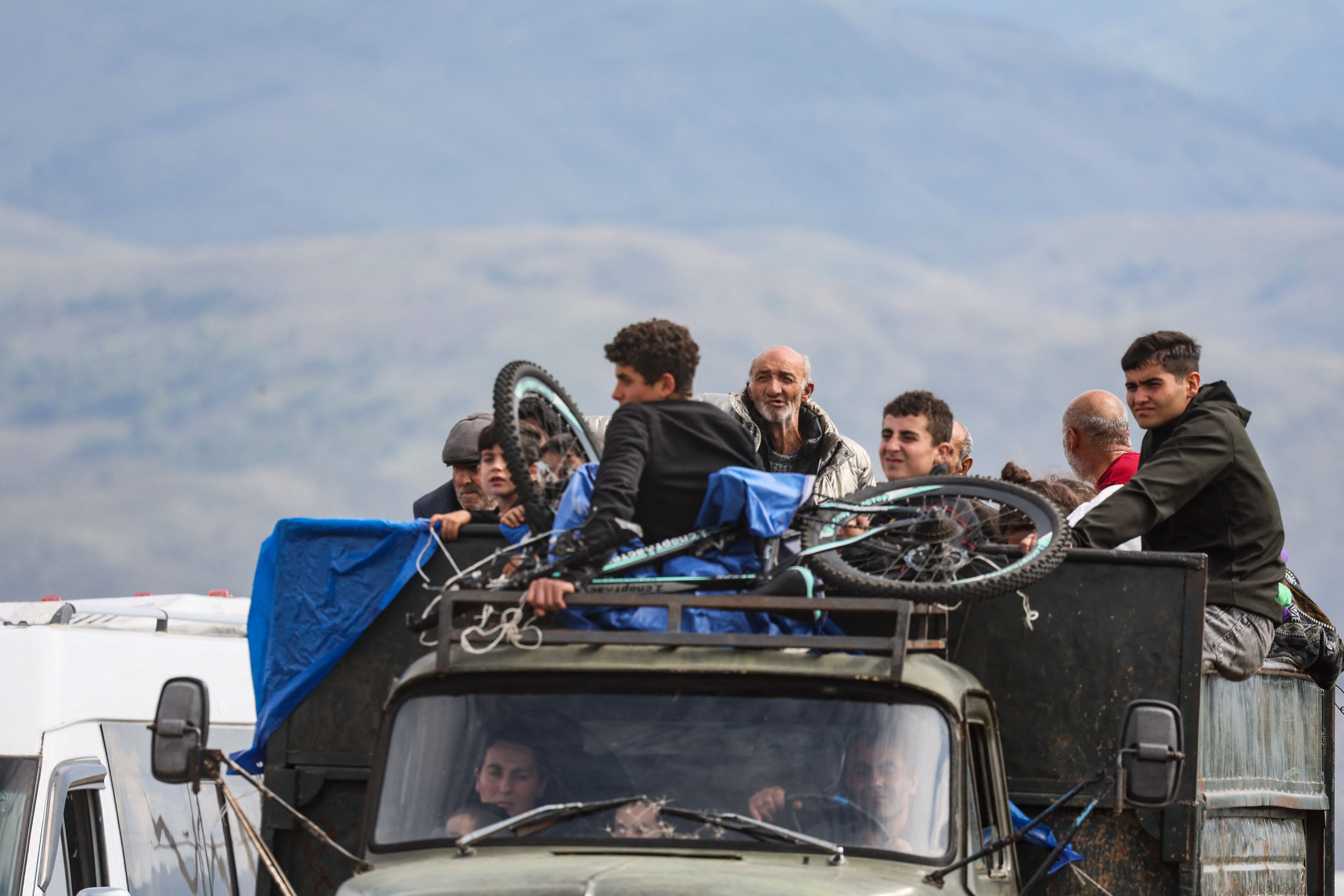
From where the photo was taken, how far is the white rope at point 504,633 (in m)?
5.29

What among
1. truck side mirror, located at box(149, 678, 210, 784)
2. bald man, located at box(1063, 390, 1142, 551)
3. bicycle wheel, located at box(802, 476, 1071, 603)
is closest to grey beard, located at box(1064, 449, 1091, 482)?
bald man, located at box(1063, 390, 1142, 551)

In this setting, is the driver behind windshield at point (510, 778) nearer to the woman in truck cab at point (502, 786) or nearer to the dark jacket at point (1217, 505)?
the woman in truck cab at point (502, 786)

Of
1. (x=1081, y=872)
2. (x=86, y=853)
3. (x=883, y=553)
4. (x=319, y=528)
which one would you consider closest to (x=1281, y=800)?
(x=1081, y=872)

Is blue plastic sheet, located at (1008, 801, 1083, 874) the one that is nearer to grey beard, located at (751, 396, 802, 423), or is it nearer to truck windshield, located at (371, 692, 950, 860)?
truck windshield, located at (371, 692, 950, 860)

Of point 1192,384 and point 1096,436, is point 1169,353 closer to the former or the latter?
point 1192,384

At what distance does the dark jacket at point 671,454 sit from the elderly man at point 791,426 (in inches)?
95.0

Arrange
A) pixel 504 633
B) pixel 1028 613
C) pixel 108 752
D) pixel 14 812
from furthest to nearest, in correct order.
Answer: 1. pixel 108 752
2. pixel 14 812
3. pixel 1028 613
4. pixel 504 633

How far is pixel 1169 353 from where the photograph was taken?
7.08 meters

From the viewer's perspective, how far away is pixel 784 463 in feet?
27.9

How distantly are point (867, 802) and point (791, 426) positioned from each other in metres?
3.79

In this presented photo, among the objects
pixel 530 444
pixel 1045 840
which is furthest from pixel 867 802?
pixel 530 444

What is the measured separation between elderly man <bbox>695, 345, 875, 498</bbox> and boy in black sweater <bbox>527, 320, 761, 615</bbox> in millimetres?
2325

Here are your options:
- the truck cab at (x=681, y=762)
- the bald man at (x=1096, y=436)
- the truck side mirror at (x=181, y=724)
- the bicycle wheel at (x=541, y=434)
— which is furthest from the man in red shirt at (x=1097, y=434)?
the truck side mirror at (x=181, y=724)

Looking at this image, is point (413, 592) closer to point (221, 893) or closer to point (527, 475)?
point (527, 475)
